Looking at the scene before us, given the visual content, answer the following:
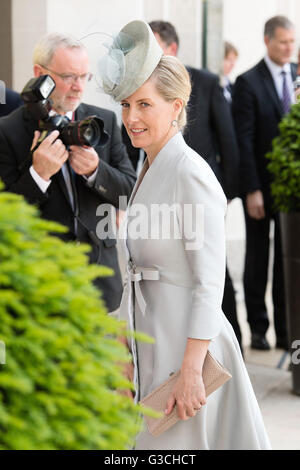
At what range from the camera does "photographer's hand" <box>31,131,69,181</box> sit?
314 cm

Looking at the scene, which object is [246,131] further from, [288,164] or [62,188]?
[62,188]

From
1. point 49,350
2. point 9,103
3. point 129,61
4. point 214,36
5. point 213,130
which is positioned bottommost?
point 213,130

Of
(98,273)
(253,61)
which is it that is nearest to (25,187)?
(98,273)

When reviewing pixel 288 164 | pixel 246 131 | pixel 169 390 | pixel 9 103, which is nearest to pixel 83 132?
pixel 169 390

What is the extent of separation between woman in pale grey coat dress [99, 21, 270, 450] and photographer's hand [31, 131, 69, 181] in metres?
0.75

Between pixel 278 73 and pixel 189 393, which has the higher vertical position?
pixel 278 73

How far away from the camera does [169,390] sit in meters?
2.30

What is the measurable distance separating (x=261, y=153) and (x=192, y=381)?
3.58 m

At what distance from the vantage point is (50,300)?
4.31 ft

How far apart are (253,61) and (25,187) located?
22.5 feet

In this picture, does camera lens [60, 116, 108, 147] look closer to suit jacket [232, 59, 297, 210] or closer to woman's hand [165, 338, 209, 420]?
woman's hand [165, 338, 209, 420]

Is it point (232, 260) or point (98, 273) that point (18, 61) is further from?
point (98, 273)

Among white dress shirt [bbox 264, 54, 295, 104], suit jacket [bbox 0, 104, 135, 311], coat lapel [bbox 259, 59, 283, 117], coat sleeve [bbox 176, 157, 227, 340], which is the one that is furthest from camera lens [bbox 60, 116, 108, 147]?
white dress shirt [bbox 264, 54, 295, 104]

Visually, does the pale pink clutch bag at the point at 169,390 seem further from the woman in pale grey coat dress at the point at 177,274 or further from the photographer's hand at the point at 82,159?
the photographer's hand at the point at 82,159
